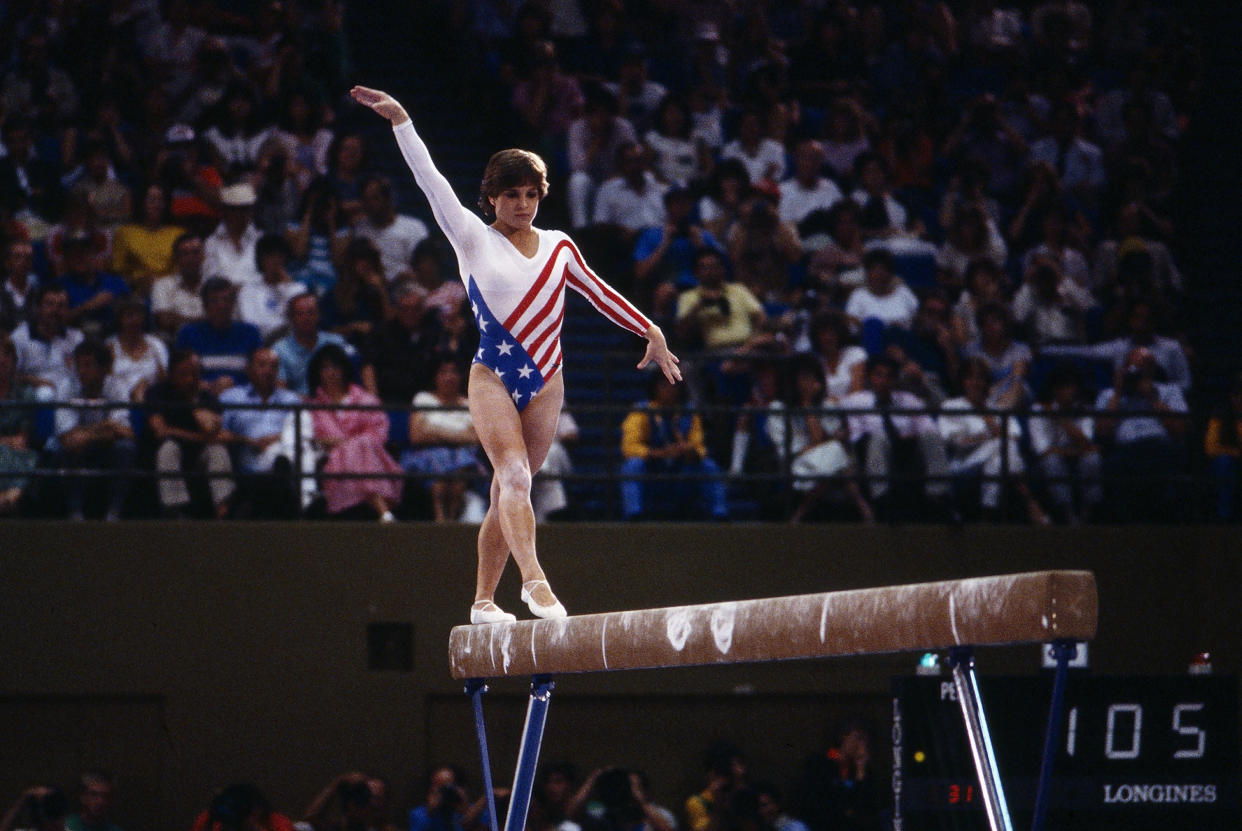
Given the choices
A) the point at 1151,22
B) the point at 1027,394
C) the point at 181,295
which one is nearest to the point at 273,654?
the point at 181,295

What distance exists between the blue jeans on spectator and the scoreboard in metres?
3.56

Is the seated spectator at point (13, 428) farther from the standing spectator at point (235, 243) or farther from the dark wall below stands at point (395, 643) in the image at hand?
the standing spectator at point (235, 243)

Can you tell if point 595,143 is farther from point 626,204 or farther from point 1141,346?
point 1141,346

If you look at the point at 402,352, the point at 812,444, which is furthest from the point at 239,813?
the point at 812,444

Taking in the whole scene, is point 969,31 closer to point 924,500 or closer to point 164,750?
point 924,500

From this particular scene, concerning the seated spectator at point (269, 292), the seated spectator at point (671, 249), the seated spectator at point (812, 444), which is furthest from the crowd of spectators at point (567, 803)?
the seated spectator at point (671, 249)

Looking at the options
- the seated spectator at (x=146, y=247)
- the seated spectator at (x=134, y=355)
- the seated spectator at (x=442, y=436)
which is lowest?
the seated spectator at (x=442, y=436)

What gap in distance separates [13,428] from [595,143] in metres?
4.52

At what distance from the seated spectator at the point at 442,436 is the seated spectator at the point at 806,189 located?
3164 millimetres

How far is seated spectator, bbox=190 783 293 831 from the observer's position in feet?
29.2

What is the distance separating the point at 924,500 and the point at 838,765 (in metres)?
1.81

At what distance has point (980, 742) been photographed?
364 centimetres

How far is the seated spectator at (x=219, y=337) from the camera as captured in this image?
32.6ft

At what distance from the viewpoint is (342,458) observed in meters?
9.88
